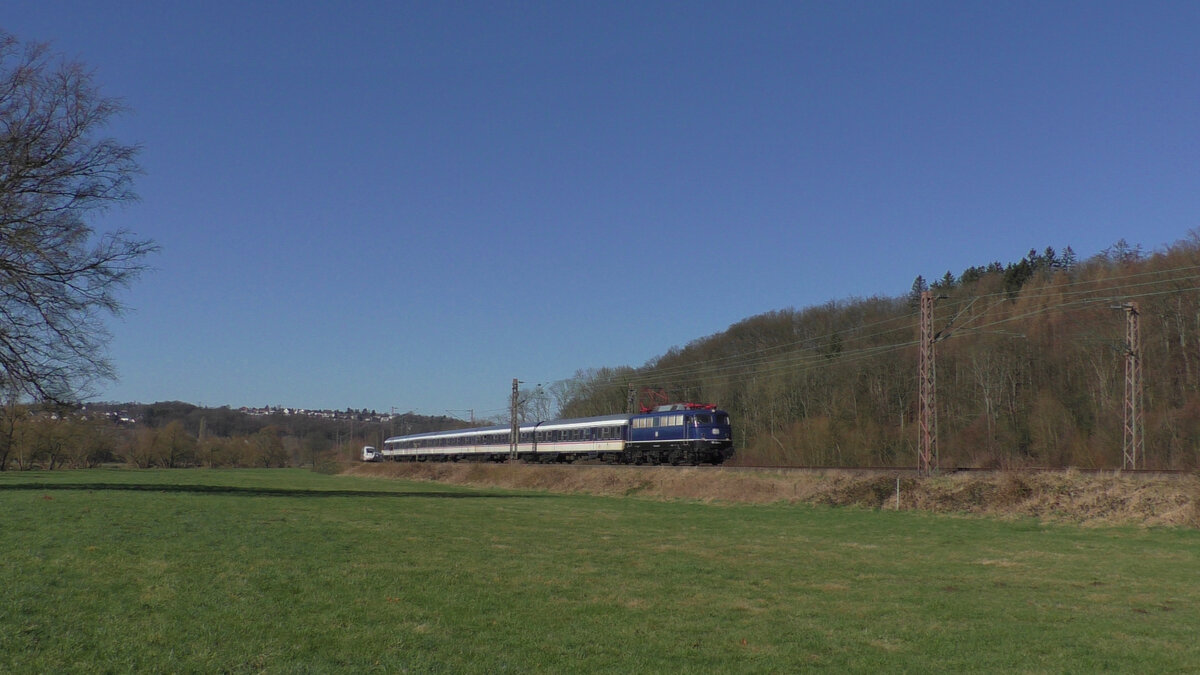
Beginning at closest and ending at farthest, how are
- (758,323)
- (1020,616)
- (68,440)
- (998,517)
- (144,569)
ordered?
(1020,616), (144,569), (998,517), (68,440), (758,323)

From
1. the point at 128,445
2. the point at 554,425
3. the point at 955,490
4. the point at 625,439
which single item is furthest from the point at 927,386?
the point at 128,445

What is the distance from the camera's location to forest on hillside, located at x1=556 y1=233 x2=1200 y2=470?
57031 mm

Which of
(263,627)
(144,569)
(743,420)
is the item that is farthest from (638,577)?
(743,420)

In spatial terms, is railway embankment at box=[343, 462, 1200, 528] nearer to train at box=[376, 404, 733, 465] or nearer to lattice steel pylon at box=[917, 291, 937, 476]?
lattice steel pylon at box=[917, 291, 937, 476]

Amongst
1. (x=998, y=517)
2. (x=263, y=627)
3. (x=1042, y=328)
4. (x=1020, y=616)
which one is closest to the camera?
(x=263, y=627)

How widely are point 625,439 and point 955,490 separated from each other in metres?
27.7

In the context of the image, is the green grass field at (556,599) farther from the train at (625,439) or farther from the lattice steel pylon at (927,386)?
the train at (625,439)

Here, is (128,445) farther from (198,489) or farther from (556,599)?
(556,599)

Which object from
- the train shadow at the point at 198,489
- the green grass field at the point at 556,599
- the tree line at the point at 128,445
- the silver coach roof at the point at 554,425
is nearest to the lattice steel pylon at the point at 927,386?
the green grass field at the point at 556,599

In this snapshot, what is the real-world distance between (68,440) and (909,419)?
262ft

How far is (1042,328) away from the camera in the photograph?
238ft

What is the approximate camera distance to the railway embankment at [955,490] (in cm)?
2391

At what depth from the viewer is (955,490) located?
28859mm

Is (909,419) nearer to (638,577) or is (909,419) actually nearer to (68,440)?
(638,577)
